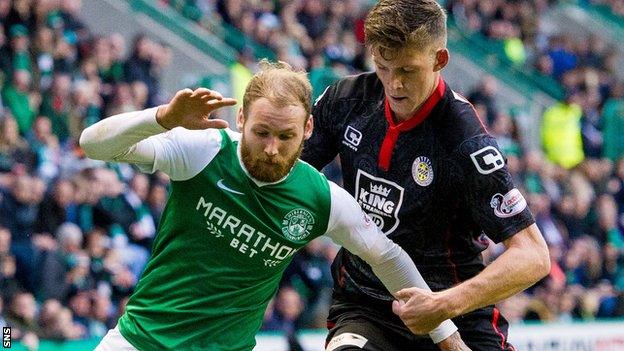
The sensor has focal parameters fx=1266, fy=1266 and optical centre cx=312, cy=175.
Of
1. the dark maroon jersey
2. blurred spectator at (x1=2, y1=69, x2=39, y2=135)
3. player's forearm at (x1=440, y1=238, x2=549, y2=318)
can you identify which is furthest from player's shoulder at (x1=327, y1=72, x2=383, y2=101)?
blurred spectator at (x1=2, y1=69, x2=39, y2=135)

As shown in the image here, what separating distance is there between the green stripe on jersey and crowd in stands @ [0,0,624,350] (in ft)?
16.0

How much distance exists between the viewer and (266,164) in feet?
17.2

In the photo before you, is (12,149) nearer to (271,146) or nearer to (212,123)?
(271,146)

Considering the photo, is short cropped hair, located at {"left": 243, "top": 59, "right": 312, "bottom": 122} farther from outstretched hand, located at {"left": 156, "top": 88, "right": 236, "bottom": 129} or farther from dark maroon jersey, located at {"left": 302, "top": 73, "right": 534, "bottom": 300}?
dark maroon jersey, located at {"left": 302, "top": 73, "right": 534, "bottom": 300}

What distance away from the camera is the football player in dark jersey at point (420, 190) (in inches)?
216

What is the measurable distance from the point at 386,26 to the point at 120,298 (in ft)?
20.9

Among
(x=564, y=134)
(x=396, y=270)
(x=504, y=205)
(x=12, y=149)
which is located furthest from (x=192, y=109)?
(x=564, y=134)

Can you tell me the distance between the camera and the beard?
5.24 m

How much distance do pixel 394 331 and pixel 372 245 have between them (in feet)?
Answer: 1.97

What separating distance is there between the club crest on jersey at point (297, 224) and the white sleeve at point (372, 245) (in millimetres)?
98

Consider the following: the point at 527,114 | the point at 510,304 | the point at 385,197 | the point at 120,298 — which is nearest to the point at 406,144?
the point at 385,197

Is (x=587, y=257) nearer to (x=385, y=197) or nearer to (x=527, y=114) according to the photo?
(x=527, y=114)

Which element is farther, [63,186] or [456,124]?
[63,186]

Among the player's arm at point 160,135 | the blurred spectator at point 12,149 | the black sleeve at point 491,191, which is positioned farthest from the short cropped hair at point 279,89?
the blurred spectator at point 12,149
